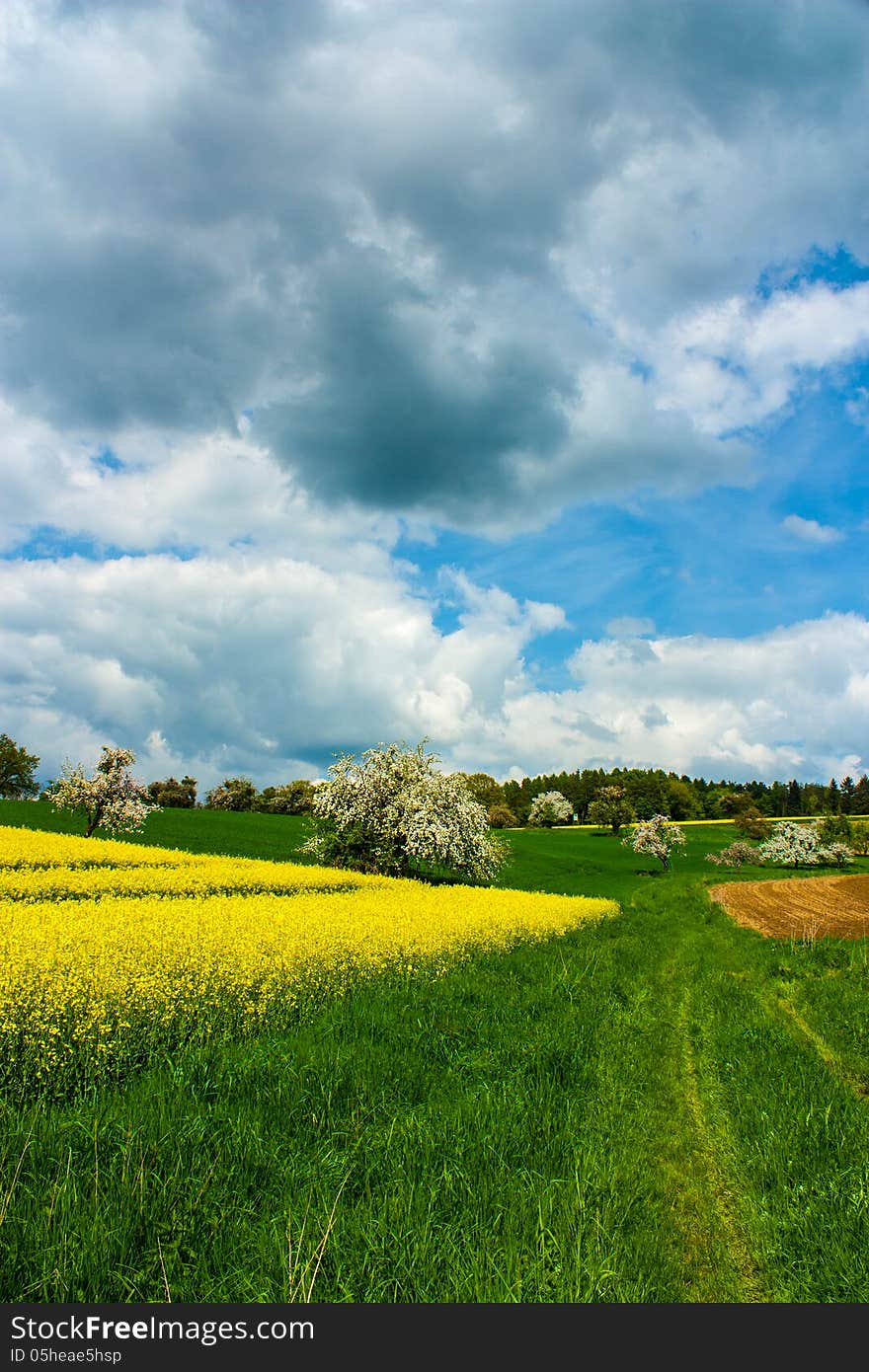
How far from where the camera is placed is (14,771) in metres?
107

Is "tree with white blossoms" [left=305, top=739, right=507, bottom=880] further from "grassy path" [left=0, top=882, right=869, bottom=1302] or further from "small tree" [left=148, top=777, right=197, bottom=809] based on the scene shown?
"small tree" [left=148, top=777, right=197, bottom=809]

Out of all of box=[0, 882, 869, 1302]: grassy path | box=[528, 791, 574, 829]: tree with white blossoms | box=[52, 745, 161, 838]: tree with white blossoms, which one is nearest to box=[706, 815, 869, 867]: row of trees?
box=[528, 791, 574, 829]: tree with white blossoms

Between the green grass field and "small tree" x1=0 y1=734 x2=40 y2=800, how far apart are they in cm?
11524

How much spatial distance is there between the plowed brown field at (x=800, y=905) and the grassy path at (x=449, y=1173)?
18.6 meters

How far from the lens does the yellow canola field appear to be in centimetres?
776

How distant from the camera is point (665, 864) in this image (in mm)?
70812

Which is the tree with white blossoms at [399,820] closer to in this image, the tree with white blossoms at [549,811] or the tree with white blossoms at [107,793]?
the tree with white blossoms at [107,793]

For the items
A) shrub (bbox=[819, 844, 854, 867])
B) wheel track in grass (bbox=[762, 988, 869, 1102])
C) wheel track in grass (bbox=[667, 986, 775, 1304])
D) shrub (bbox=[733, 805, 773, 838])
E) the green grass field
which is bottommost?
shrub (bbox=[819, 844, 854, 867])

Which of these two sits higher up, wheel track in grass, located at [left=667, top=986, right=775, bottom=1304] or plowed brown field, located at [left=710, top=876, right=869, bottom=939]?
wheel track in grass, located at [left=667, top=986, right=775, bottom=1304]

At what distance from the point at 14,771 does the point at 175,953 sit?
378 feet

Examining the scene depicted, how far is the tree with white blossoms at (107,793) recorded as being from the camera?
38500 millimetres

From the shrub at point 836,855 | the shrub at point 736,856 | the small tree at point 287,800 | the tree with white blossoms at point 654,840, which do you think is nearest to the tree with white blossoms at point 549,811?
the small tree at point 287,800

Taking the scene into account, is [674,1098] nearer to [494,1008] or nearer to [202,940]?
[494,1008]

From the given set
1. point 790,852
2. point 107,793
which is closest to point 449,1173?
point 107,793
